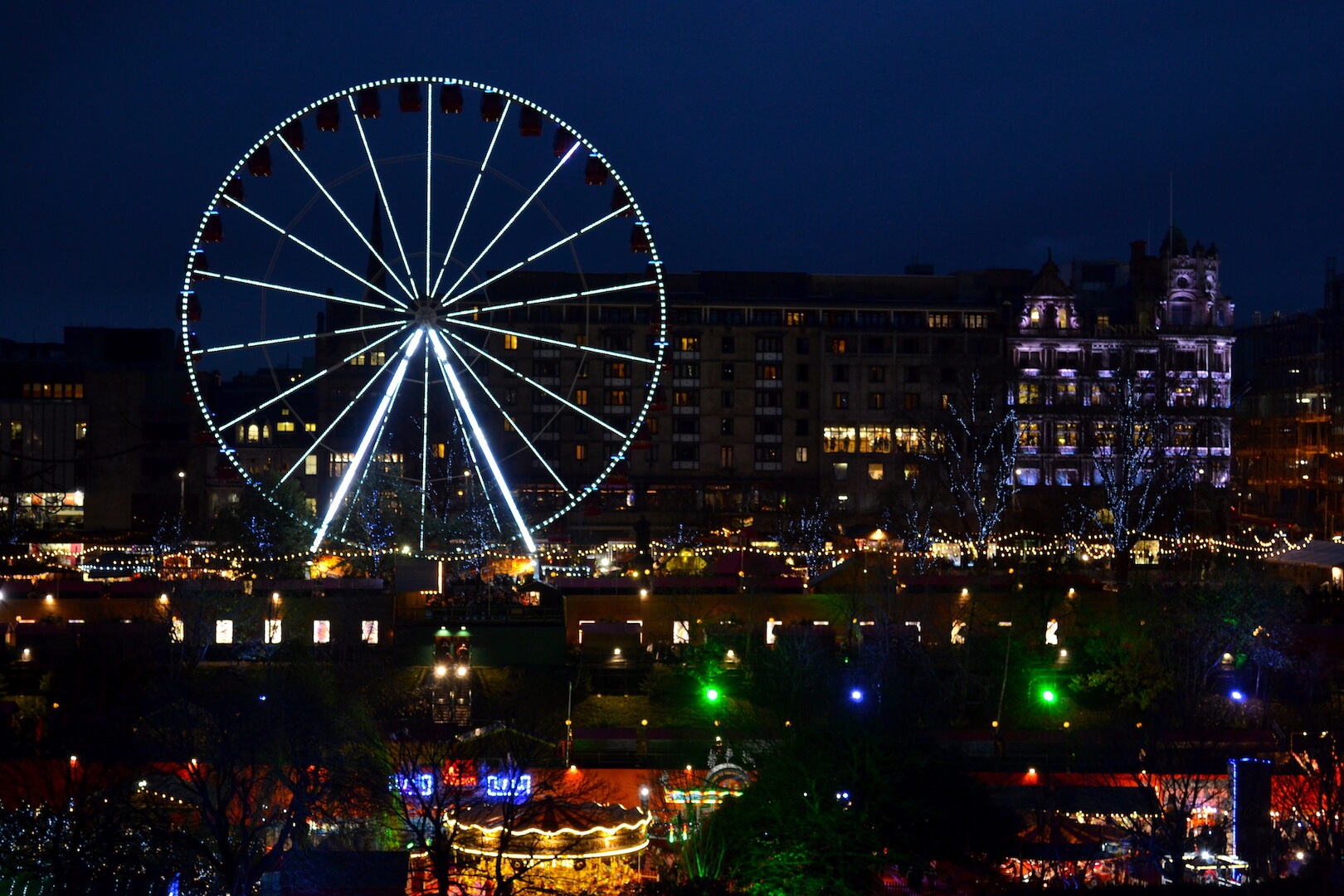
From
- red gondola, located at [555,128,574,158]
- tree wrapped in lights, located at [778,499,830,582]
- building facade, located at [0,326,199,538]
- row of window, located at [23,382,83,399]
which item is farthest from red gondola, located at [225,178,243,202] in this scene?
row of window, located at [23,382,83,399]

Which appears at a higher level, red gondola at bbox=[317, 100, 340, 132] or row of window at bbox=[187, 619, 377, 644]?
red gondola at bbox=[317, 100, 340, 132]

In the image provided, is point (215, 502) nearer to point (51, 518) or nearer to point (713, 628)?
point (51, 518)

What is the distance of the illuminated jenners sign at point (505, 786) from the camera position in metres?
26.1

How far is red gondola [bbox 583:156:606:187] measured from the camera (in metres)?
44.0

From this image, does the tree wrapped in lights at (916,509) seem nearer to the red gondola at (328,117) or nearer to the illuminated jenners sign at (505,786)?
the red gondola at (328,117)

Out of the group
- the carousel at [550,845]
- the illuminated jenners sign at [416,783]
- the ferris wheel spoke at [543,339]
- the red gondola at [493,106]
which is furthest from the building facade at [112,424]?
the carousel at [550,845]

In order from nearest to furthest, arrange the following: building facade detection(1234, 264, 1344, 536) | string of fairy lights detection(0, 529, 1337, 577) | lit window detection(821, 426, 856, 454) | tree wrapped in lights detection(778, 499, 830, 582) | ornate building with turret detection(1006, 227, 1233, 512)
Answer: string of fairy lights detection(0, 529, 1337, 577) < tree wrapped in lights detection(778, 499, 830, 582) < ornate building with turret detection(1006, 227, 1233, 512) < lit window detection(821, 426, 856, 454) < building facade detection(1234, 264, 1344, 536)

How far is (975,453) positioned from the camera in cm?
7919

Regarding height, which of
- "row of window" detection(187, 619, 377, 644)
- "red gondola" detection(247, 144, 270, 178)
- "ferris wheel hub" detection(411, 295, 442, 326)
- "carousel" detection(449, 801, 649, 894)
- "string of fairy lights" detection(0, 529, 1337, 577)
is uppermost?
"red gondola" detection(247, 144, 270, 178)

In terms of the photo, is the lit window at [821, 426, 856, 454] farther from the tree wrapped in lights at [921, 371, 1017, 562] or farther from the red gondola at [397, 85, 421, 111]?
the red gondola at [397, 85, 421, 111]

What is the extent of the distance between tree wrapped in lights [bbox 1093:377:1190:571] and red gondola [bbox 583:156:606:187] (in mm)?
27259

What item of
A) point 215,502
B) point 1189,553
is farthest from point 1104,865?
point 215,502

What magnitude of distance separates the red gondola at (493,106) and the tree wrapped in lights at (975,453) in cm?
3615

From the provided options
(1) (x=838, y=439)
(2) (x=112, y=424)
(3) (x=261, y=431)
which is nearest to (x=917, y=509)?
(1) (x=838, y=439)
